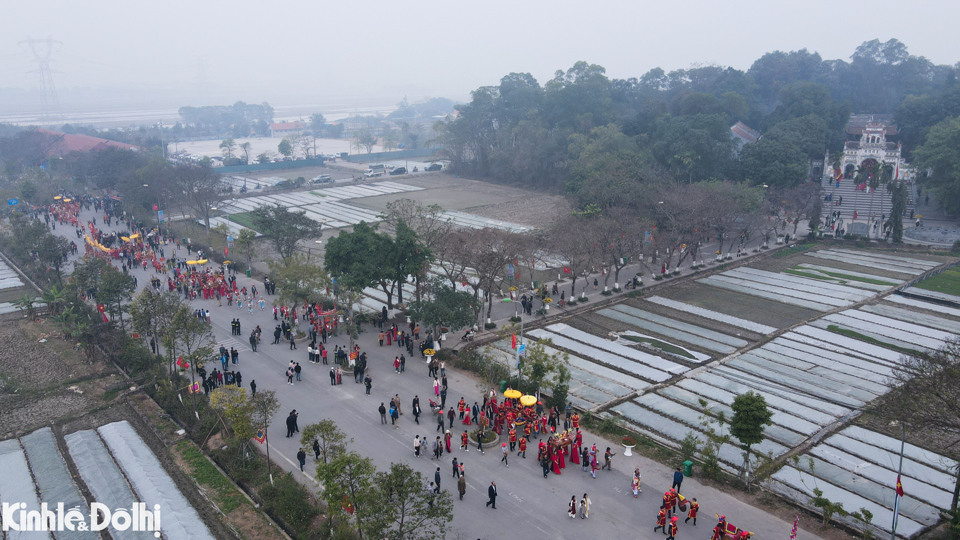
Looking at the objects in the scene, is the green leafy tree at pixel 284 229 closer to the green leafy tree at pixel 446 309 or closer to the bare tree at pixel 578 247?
the green leafy tree at pixel 446 309

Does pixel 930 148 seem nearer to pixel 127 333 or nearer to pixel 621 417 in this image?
pixel 621 417

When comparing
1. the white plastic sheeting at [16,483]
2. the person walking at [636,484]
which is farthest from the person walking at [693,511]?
the white plastic sheeting at [16,483]

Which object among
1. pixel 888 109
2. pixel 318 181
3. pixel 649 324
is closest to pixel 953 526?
pixel 649 324

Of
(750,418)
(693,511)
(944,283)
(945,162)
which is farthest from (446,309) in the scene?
(945,162)

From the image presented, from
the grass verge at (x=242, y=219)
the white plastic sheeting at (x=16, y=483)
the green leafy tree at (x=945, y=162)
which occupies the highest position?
the green leafy tree at (x=945, y=162)

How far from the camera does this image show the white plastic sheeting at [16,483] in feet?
50.8

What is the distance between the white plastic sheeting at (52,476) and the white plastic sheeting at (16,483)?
0.19 meters

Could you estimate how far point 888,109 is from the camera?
8244 centimetres

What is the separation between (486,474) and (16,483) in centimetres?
1338

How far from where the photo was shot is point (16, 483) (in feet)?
57.8

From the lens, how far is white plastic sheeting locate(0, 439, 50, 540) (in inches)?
609

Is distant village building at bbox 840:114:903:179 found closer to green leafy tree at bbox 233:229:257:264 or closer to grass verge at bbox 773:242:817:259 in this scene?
grass verge at bbox 773:242:817:259

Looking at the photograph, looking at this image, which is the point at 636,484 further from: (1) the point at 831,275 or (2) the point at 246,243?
(2) the point at 246,243

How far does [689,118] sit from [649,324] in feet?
115
